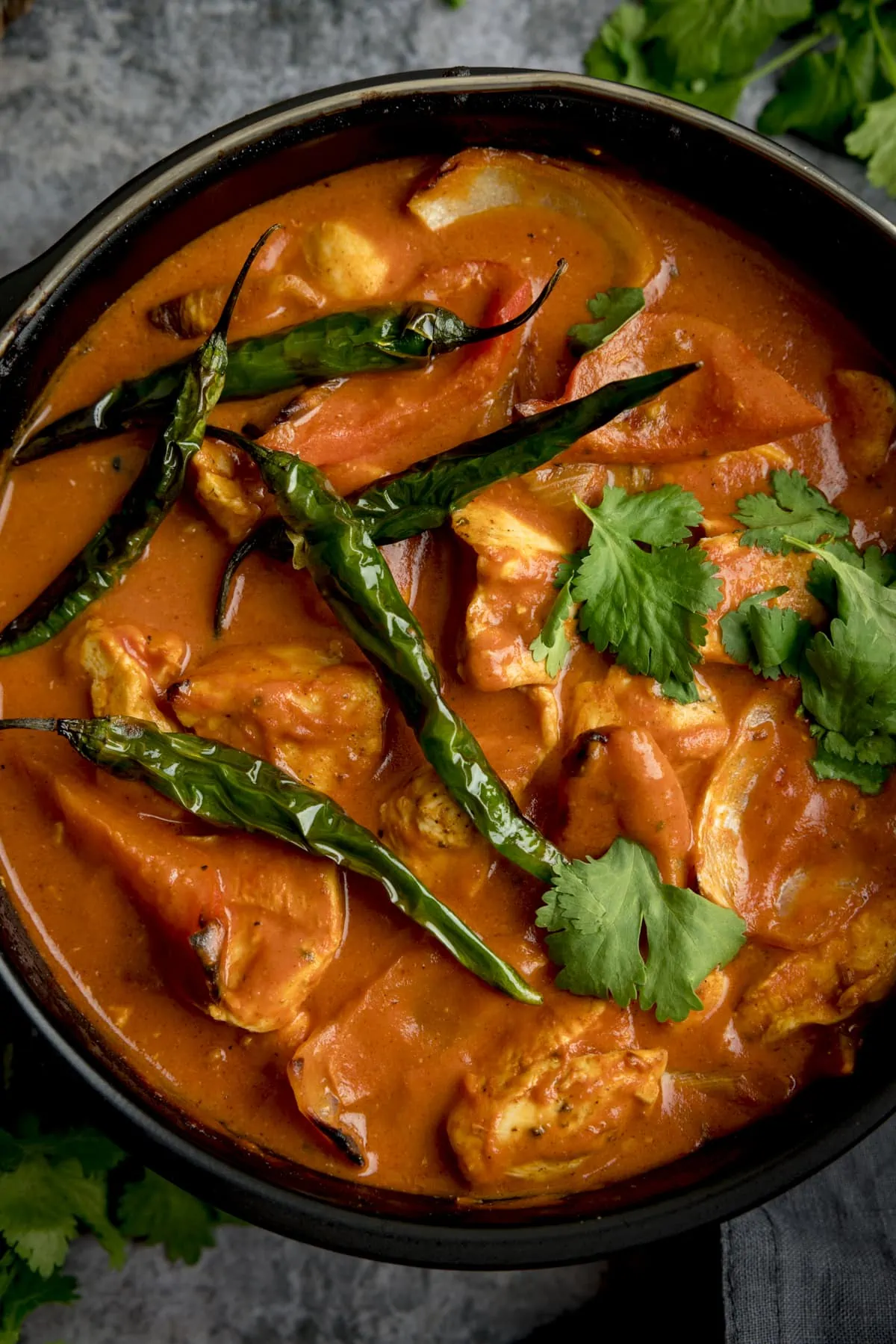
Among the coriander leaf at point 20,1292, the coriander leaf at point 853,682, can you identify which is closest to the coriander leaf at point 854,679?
the coriander leaf at point 853,682

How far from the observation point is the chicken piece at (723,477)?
3.67 m

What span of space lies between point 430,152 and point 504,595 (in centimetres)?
141

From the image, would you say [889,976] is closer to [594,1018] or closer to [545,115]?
[594,1018]

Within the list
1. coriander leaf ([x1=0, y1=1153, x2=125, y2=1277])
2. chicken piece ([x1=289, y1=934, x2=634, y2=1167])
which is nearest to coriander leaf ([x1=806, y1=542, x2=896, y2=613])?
chicken piece ([x1=289, y1=934, x2=634, y2=1167])

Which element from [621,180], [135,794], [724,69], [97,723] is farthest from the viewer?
[724,69]

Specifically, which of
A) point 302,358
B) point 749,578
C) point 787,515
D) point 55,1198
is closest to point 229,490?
point 302,358

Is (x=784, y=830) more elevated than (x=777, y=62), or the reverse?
(x=777, y=62)

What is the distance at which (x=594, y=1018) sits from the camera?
3.47 meters

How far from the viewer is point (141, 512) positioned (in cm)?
340

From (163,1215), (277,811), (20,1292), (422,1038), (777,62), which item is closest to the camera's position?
(277,811)

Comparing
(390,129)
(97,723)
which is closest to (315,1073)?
(97,723)

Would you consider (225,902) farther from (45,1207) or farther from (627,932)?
(45,1207)

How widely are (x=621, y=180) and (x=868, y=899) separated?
7.40ft

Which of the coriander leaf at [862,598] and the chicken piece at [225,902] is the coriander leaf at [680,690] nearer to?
the coriander leaf at [862,598]
